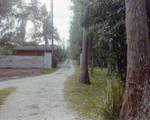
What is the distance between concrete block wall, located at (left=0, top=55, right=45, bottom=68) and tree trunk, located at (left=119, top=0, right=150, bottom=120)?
18.0 meters

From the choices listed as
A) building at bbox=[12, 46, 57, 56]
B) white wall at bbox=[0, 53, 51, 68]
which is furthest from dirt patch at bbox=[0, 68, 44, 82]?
building at bbox=[12, 46, 57, 56]

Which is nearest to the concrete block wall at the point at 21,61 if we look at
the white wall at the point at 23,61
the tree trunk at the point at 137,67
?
the white wall at the point at 23,61

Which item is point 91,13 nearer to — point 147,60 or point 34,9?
point 147,60

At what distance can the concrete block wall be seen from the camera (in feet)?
66.0

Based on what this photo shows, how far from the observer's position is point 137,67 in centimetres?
318

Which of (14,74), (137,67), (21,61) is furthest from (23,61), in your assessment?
(137,67)

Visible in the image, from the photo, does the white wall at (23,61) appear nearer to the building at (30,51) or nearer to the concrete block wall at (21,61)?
Result: the concrete block wall at (21,61)

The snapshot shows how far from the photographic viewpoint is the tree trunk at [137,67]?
308 cm

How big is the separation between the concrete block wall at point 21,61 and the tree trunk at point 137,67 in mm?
17955

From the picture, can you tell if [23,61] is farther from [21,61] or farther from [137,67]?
[137,67]

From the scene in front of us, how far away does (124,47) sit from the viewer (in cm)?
775

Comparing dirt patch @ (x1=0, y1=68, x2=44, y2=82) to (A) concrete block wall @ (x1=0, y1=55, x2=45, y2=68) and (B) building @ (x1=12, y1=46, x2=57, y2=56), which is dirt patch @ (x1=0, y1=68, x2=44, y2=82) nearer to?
(A) concrete block wall @ (x1=0, y1=55, x2=45, y2=68)

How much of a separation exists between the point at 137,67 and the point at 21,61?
63.1ft

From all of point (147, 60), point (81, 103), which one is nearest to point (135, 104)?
point (147, 60)
